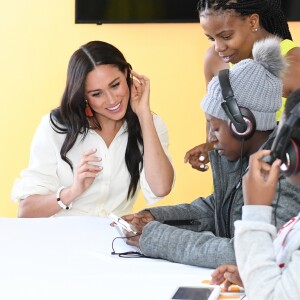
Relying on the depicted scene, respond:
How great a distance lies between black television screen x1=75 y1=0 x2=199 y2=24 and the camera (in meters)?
4.05

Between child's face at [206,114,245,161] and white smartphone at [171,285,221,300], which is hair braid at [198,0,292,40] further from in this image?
white smartphone at [171,285,221,300]

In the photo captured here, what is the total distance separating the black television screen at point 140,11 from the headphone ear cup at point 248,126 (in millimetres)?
2198

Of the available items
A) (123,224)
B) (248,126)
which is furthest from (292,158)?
(123,224)

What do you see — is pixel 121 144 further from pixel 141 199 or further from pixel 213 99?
pixel 141 199

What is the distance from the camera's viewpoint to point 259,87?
198cm

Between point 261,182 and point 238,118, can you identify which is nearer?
point 261,182

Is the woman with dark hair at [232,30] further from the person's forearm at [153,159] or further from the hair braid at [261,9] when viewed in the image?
the person's forearm at [153,159]

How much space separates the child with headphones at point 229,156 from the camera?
1.83 metres

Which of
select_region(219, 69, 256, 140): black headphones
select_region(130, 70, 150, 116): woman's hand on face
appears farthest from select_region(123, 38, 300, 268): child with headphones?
select_region(130, 70, 150, 116): woman's hand on face

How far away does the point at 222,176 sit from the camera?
6.89 feet

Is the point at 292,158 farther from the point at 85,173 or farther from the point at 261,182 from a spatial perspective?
the point at 85,173

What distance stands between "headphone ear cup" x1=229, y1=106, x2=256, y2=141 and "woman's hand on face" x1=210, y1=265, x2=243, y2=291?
393 mm

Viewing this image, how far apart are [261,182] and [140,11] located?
9.00 feet

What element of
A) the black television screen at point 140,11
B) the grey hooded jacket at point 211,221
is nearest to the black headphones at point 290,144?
the grey hooded jacket at point 211,221
